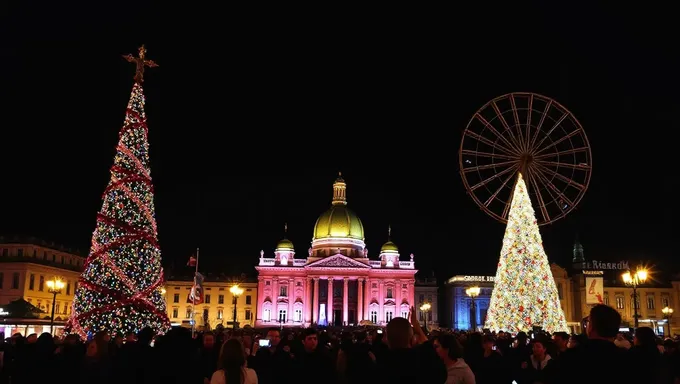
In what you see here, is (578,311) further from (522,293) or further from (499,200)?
(522,293)

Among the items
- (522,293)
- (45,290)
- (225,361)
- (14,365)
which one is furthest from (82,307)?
(45,290)

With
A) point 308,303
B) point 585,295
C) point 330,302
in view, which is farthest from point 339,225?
point 585,295

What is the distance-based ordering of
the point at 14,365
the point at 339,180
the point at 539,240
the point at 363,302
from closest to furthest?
the point at 14,365
the point at 539,240
the point at 363,302
the point at 339,180

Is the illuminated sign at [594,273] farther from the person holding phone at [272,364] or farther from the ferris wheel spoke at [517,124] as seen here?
the person holding phone at [272,364]

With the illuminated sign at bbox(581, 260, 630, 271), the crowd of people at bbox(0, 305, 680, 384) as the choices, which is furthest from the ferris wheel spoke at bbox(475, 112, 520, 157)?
the illuminated sign at bbox(581, 260, 630, 271)

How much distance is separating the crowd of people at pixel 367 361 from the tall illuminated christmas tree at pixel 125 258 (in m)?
12.5

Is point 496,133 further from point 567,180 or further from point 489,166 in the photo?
point 567,180

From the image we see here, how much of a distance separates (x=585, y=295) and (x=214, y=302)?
5926cm

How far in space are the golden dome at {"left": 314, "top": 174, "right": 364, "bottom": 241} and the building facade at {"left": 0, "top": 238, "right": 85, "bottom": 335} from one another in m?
39.8

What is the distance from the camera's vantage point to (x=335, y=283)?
102750mm

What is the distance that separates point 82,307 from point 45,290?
191 ft

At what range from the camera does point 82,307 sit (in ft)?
86.4

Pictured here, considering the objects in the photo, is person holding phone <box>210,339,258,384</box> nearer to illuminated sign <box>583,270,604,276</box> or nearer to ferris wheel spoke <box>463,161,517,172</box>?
ferris wheel spoke <box>463,161,517,172</box>

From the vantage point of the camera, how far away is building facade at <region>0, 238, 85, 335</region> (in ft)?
243
